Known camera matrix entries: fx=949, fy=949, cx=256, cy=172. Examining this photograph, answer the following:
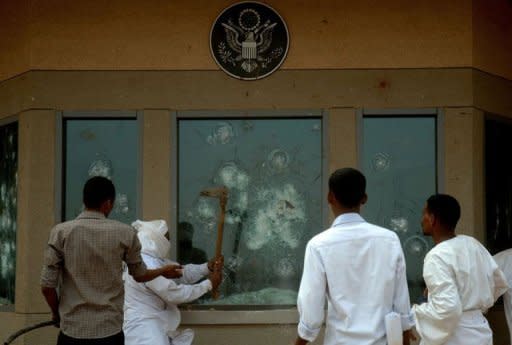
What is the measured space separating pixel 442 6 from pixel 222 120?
2.18m

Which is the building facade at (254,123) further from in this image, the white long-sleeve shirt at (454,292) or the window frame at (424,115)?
the white long-sleeve shirt at (454,292)

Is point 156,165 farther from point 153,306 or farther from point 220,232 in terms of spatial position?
point 153,306

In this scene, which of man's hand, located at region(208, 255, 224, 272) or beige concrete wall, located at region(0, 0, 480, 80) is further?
beige concrete wall, located at region(0, 0, 480, 80)

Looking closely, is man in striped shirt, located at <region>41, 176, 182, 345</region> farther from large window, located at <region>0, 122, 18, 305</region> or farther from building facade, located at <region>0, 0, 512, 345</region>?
large window, located at <region>0, 122, 18, 305</region>

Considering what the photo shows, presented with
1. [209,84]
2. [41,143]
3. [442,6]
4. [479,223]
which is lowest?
[479,223]

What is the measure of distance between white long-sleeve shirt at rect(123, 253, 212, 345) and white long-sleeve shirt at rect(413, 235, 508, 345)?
2493 mm

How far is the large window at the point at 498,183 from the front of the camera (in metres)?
8.60

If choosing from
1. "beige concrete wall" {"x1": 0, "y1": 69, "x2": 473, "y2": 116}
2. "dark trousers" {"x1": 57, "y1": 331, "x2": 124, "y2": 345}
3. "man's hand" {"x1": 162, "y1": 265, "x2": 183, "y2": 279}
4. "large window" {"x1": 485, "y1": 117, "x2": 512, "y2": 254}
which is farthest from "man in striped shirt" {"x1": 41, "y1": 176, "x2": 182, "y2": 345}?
"large window" {"x1": 485, "y1": 117, "x2": 512, "y2": 254}

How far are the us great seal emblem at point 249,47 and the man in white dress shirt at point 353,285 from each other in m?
3.52

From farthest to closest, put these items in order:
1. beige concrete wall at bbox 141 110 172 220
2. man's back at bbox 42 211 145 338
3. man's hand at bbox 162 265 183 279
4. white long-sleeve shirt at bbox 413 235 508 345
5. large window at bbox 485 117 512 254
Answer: large window at bbox 485 117 512 254
beige concrete wall at bbox 141 110 172 220
man's hand at bbox 162 265 183 279
man's back at bbox 42 211 145 338
white long-sleeve shirt at bbox 413 235 508 345

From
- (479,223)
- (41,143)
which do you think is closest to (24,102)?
(41,143)

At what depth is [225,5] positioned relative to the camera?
27.3 feet

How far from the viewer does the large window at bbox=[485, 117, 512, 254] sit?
8.60m

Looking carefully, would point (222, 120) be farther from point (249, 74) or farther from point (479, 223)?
point (479, 223)
